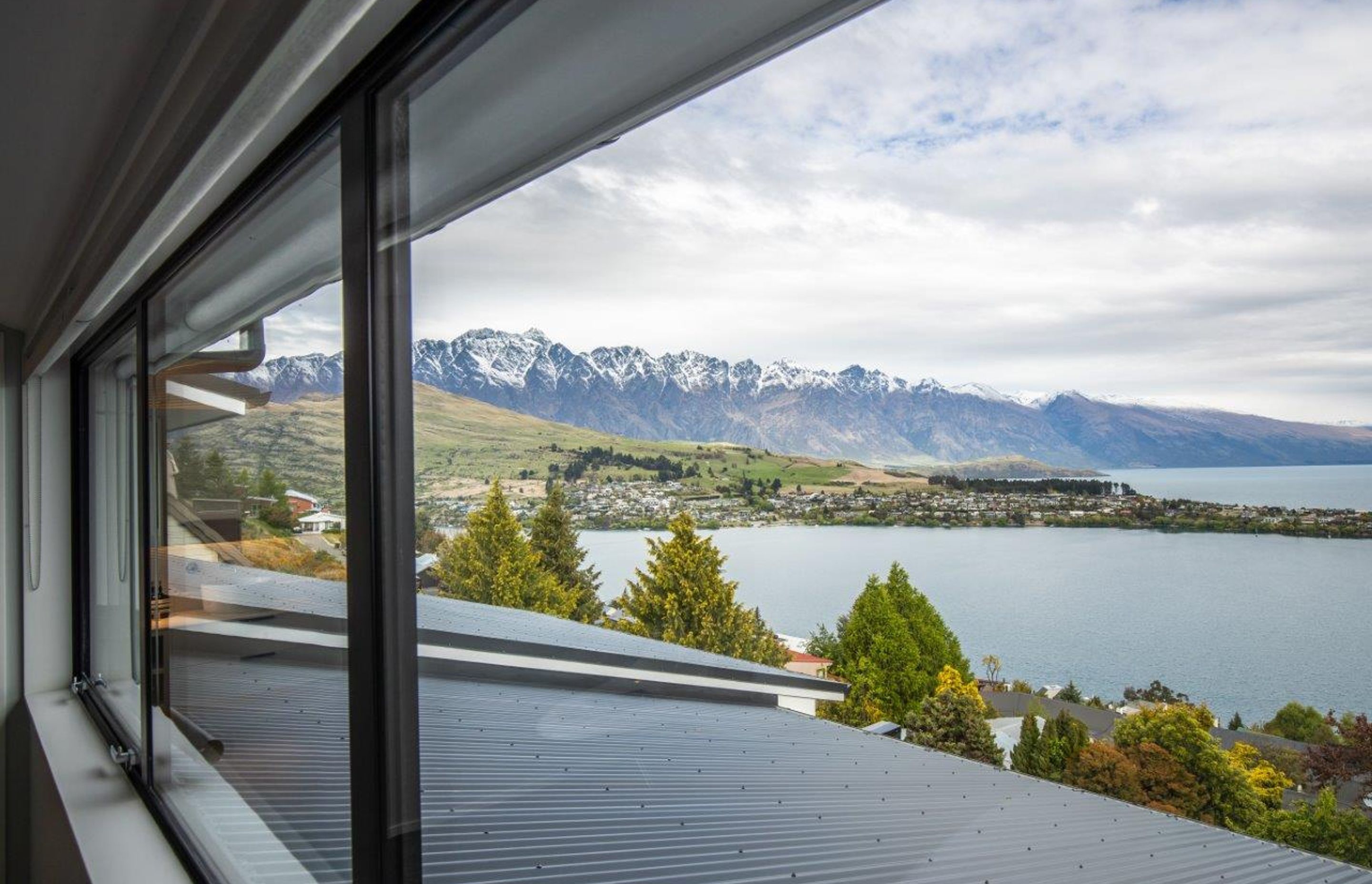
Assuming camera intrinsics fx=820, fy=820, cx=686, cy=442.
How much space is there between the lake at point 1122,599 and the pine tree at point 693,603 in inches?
1.0

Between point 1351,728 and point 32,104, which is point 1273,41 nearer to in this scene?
point 1351,728

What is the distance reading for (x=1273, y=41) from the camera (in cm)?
41

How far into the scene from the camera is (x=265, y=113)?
93 centimetres

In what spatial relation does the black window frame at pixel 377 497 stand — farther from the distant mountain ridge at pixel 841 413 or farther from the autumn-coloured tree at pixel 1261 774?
the autumn-coloured tree at pixel 1261 774

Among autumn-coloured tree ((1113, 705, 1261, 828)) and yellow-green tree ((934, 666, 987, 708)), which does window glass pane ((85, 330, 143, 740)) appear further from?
autumn-coloured tree ((1113, 705, 1261, 828))

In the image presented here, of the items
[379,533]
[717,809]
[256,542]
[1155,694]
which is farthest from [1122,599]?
[256,542]

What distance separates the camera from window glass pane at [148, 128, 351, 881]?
1148mm

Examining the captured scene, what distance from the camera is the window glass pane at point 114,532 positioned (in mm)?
2482

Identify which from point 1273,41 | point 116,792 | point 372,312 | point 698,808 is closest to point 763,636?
point 698,808

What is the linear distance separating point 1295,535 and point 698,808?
57cm

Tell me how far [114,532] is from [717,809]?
2.82m

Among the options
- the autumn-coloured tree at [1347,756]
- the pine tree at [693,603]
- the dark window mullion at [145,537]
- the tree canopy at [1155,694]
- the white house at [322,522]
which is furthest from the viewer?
the dark window mullion at [145,537]

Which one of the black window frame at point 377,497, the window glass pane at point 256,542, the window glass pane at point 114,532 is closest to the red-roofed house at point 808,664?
the black window frame at point 377,497

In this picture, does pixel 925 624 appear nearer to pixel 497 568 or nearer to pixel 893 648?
pixel 893 648
